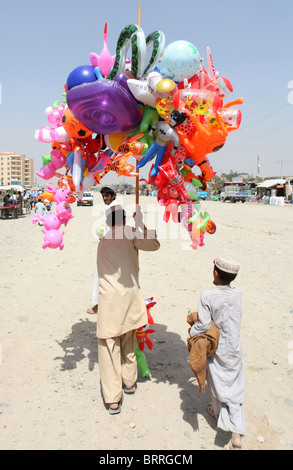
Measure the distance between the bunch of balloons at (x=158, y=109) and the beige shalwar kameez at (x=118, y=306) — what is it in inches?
21.8

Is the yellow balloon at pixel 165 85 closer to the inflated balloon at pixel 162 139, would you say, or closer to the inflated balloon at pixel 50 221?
the inflated balloon at pixel 162 139

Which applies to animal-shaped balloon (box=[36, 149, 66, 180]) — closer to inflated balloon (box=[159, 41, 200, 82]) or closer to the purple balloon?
the purple balloon

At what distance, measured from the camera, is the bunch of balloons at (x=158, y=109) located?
8.78 feet

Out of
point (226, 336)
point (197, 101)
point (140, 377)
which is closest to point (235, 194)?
point (140, 377)

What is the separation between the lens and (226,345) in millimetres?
2715

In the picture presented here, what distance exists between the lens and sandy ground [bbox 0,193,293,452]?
283 cm

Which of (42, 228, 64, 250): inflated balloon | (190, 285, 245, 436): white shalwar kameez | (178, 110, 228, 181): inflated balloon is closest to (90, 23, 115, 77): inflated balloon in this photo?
(178, 110, 228, 181): inflated balloon

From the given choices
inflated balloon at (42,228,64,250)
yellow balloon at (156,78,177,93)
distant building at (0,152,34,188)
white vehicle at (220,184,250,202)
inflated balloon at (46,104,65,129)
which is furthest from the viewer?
distant building at (0,152,34,188)

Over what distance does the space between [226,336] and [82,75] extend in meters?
2.44

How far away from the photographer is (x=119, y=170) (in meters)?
2.73

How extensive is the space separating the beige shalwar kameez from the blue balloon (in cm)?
133

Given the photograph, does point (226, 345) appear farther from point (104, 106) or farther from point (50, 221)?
point (104, 106)
